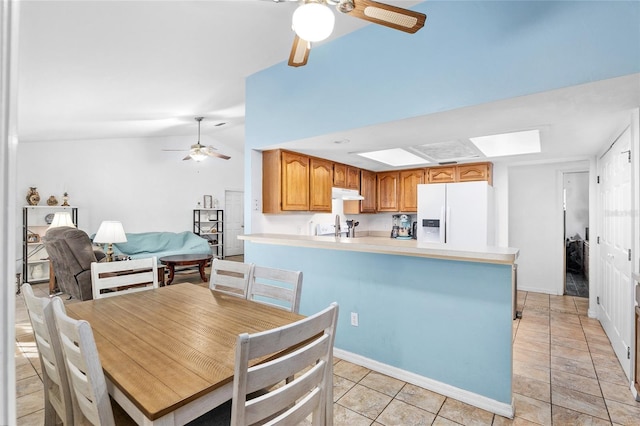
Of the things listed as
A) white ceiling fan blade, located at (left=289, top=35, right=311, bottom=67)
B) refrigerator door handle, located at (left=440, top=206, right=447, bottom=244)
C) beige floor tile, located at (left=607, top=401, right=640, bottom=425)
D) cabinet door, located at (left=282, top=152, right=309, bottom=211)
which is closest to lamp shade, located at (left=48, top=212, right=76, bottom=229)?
cabinet door, located at (left=282, top=152, right=309, bottom=211)

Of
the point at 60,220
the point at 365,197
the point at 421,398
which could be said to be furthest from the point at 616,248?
the point at 60,220

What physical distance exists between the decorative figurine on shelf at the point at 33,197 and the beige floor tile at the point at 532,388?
24.2 ft

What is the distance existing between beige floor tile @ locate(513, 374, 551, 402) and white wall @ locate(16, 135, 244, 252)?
23.5 ft

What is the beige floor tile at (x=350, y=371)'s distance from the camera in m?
2.36

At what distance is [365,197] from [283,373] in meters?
4.22

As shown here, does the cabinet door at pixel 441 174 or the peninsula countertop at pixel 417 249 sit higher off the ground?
the cabinet door at pixel 441 174

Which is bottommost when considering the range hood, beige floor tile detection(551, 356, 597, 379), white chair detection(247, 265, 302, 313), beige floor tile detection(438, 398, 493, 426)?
beige floor tile detection(438, 398, 493, 426)

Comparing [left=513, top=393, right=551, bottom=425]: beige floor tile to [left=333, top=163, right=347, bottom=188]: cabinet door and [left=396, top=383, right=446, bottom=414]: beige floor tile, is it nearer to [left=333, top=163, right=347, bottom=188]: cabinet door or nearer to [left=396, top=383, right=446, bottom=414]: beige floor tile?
[left=396, top=383, right=446, bottom=414]: beige floor tile

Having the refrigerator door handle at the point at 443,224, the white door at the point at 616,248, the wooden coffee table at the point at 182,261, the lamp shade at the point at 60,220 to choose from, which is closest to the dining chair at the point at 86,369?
the white door at the point at 616,248

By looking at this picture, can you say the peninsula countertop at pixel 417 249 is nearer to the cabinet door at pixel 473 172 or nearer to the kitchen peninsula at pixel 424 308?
the kitchen peninsula at pixel 424 308

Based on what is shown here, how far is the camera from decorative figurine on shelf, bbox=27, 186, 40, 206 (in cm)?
553

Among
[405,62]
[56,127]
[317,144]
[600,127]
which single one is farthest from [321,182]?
[56,127]

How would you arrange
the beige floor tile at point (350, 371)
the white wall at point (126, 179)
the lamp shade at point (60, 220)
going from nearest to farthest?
the beige floor tile at point (350, 371), the lamp shade at point (60, 220), the white wall at point (126, 179)

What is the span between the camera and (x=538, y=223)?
15.5ft
